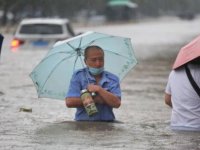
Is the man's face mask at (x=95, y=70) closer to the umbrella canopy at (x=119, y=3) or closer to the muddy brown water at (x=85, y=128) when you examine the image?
the muddy brown water at (x=85, y=128)

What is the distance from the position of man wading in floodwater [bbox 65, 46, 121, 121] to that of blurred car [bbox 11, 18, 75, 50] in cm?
1604

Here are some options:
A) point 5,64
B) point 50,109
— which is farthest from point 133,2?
point 50,109

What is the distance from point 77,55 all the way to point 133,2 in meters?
103

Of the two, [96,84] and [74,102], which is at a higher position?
[96,84]

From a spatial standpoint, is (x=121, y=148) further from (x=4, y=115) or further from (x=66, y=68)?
(x=4, y=115)

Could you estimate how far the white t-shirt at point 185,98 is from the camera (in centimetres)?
771

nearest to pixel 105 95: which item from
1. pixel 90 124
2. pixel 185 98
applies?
pixel 90 124

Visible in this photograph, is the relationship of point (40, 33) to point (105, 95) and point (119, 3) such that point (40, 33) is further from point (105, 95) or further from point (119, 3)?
point (119, 3)

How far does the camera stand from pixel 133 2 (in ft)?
365

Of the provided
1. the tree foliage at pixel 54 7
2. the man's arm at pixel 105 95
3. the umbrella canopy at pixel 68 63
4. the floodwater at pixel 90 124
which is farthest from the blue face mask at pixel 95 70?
the tree foliage at pixel 54 7

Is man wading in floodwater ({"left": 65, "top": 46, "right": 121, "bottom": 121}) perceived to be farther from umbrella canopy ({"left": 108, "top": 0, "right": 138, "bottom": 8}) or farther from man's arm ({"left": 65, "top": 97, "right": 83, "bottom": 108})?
umbrella canopy ({"left": 108, "top": 0, "right": 138, "bottom": 8})

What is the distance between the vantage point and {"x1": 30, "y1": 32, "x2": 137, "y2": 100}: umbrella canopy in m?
9.05

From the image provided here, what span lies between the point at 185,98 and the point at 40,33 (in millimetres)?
17925

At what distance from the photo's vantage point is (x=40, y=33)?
998 inches
